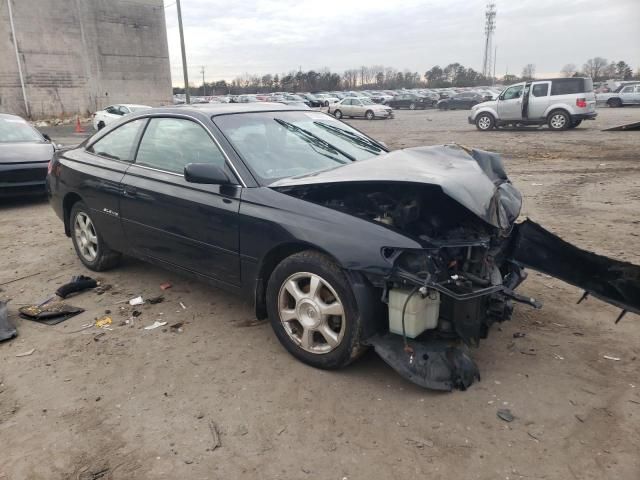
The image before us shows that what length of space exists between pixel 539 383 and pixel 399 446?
1.07 metres

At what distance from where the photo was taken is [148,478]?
2391mm

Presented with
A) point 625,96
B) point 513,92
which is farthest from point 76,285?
point 625,96

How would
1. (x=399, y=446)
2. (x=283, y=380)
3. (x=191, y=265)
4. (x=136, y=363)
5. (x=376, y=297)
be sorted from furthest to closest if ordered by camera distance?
(x=191, y=265) < (x=136, y=363) < (x=283, y=380) < (x=376, y=297) < (x=399, y=446)

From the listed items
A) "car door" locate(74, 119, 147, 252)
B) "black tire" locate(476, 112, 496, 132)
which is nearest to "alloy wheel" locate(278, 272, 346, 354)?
"car door" locate(74, 119, 147, 252)

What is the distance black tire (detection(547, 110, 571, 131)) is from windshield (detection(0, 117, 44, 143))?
17870 mm

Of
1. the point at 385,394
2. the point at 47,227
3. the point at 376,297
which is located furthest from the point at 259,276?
the point at 47,227

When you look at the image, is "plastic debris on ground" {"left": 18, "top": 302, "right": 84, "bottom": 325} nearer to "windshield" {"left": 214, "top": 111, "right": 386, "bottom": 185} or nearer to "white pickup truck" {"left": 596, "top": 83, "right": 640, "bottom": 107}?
"windshield" {"left": 214, "top": 111, "right": 386, "bottom": 185}

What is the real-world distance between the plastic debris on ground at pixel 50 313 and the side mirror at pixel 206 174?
176 cm

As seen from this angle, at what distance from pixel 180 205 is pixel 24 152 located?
5881mm

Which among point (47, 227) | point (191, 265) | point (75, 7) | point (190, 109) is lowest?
point (47, 227)

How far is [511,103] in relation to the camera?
20.2 metres

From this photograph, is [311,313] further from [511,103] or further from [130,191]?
[511,103]

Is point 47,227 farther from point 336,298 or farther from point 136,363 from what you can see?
point 336,298

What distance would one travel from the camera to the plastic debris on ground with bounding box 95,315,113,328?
400cm
